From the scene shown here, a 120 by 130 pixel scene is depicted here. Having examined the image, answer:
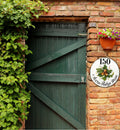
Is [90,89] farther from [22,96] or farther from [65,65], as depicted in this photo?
[22,96]

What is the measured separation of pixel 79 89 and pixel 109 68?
24.8 inches

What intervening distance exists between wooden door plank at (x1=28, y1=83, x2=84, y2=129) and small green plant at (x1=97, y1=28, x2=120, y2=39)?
1384 millimetres

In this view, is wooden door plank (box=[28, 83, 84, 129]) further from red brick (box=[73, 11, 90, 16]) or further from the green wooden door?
red brick (box=[73, 11, 90, 16])

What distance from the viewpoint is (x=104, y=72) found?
2.25 m

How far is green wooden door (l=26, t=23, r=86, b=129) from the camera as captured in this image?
2428mm

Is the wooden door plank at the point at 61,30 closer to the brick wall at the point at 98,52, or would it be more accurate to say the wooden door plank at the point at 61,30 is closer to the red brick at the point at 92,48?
the brick wall at the point at 98,52

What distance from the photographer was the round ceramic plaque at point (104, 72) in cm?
225

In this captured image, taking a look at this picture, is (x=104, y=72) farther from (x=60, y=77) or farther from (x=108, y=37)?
(x=60, y=77)

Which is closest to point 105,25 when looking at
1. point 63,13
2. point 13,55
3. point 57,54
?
point 63,13

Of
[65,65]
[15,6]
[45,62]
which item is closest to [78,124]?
[65,65]

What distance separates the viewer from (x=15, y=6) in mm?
2051

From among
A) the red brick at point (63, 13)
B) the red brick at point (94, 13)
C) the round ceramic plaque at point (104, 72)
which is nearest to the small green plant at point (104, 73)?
the round ceramic plaque at point (104, 72)

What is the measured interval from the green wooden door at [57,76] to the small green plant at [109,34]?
38 cm

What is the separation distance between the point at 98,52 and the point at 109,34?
0.34m
